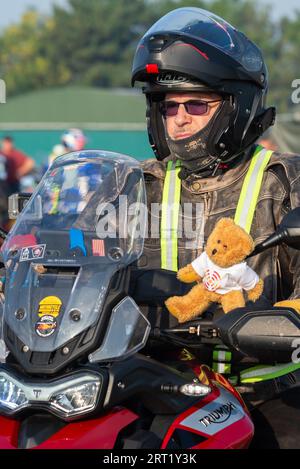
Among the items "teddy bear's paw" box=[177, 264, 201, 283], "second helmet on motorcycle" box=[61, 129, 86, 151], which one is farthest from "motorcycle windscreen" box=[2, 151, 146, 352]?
"second helmet on motorcycle" box=[61, 129, 86, 151]

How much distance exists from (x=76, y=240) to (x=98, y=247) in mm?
85

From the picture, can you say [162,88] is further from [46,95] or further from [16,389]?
[46,95]

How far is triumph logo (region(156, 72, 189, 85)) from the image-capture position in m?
4.85

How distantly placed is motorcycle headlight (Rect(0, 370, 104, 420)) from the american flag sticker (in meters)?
0.49

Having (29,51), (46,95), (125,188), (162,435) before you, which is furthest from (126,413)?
(29,51)

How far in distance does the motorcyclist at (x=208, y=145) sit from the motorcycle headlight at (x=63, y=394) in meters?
1.60

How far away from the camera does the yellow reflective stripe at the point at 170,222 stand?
4.99 meters

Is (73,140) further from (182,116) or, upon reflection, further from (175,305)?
(175,305)

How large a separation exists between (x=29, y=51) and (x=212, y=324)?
80.4 metres

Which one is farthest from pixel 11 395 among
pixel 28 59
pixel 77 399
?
pixel 28 59

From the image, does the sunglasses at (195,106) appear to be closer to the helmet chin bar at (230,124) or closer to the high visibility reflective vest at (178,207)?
the helmet chin bar at (230,124)

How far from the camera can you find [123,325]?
3.51 metres

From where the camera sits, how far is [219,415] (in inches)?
143

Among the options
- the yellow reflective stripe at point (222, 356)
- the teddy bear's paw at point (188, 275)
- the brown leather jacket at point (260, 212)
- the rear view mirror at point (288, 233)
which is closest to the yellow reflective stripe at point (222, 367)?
the yellow reflective stripe at point (222, 356)
